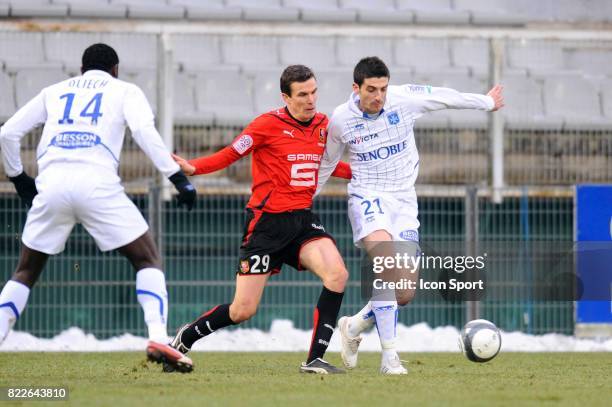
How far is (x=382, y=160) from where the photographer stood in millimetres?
8766

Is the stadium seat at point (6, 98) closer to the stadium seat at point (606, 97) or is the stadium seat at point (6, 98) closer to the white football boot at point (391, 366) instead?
the white football boot at point (391, 366)

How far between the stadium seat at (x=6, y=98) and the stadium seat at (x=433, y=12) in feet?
19.0

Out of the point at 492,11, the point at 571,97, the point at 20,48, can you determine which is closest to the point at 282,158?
the point at 20,48

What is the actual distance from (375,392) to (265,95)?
8126mm

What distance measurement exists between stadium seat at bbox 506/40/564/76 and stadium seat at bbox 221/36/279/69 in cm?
294

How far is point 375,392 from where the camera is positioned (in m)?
7.00

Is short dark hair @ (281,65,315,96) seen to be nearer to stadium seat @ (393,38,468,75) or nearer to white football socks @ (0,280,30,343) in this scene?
white football socks @ (0,280,30,343)

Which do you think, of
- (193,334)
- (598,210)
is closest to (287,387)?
(193,334)

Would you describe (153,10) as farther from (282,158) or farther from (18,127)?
(18,127)

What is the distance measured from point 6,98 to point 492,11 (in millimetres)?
7129

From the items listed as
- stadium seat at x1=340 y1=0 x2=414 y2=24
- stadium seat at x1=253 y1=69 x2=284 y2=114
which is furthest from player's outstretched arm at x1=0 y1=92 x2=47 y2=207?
stadium seat at x1=340 y1=0 x2=414 y2=24

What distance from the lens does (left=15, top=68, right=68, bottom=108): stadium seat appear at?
13703mm

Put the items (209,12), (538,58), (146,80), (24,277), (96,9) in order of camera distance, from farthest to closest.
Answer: (209,12) → (96,9) → (538,58) → (146,80) → (24,277)

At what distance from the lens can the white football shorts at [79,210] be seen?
712 centimetres
